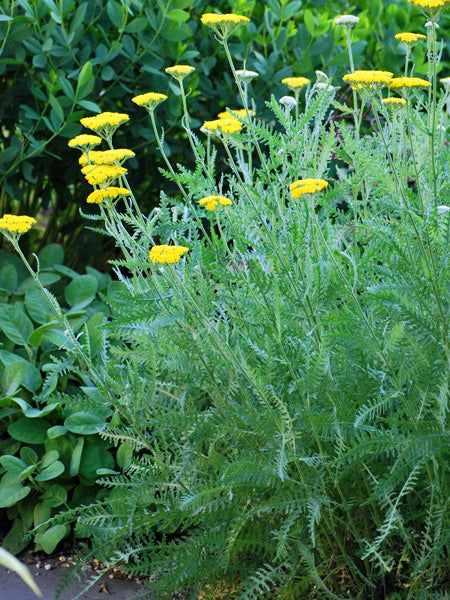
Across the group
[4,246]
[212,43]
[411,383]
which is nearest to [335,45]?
[212,43]

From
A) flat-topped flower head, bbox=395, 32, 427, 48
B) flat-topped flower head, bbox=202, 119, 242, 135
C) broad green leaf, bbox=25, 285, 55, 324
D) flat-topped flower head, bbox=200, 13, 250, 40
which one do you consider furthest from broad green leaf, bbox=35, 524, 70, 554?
flat-topped flower head, bbox=395, 32, 427, 48

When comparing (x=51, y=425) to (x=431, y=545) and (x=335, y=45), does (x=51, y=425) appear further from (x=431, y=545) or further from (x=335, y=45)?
(x=335, y=45)

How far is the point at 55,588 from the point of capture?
227 cm

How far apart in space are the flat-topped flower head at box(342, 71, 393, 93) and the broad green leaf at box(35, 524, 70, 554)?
61.3 inches

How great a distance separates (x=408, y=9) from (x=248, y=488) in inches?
119

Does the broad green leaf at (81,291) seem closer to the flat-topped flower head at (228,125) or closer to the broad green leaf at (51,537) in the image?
the broad green leaf at (51,537)

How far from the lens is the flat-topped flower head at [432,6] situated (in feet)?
4.84

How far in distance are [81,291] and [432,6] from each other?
1.87m

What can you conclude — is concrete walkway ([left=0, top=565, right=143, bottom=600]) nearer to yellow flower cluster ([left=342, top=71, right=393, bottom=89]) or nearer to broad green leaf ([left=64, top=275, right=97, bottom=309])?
broad green leaf ([left=64, top=275, right=97, bottom=309])

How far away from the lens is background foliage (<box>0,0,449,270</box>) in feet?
9.67

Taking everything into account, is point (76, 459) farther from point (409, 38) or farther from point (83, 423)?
point (409, 38)

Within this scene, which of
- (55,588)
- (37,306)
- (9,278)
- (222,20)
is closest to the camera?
(222,20)

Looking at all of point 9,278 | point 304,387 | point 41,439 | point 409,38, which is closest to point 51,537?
point 41,439

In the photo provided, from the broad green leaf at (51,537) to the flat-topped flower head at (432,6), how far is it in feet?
5.73
